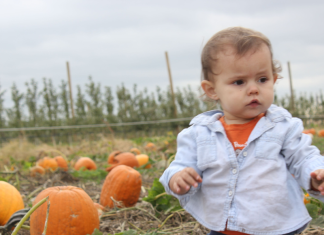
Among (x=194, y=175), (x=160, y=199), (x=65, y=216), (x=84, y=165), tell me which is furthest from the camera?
(x=84, y=165)

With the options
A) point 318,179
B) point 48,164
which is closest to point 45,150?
point 48,164

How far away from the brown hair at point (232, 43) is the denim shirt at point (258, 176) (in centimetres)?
35

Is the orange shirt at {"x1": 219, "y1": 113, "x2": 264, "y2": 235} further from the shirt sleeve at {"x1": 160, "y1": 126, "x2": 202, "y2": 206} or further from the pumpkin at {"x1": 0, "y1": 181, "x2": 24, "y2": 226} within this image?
the pumpkin at {"x1": 0, "y1": 181, "x2": 24, "y2": 226}

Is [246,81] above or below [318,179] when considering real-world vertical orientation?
above

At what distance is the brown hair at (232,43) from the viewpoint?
1.78 m

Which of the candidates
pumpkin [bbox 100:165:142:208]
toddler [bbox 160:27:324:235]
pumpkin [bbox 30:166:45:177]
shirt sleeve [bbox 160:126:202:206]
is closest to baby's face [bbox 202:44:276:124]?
toddler [bbox 160:27:324:235]

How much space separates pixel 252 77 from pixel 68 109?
18.9 m

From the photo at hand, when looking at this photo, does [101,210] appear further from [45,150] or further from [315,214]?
[45,150]

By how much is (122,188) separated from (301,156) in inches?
80.0

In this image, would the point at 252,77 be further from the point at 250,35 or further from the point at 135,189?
the point at 135,189

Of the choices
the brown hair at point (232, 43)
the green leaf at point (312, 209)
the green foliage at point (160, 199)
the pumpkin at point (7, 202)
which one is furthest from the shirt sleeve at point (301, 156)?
the pumpkin at point (7, 202)

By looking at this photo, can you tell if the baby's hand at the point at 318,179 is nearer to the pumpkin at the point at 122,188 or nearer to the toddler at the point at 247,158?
the toddler at the point at 247,158

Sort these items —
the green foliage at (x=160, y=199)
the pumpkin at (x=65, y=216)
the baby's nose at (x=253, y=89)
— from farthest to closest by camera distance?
Answer: 1. the green foliage at (x=160, y=199)
2. the pumpkin at (x=65, y=216)
3. the baby's nose at (x=253, y=89)

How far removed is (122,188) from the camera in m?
3.33
